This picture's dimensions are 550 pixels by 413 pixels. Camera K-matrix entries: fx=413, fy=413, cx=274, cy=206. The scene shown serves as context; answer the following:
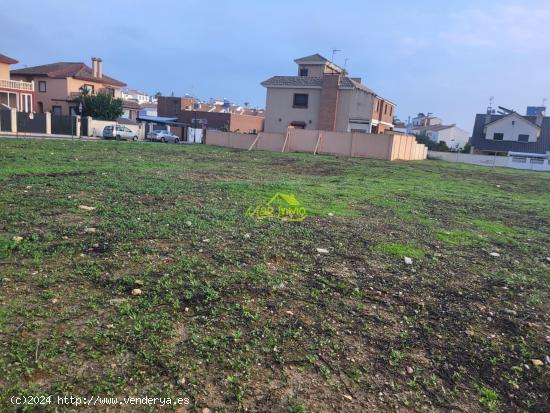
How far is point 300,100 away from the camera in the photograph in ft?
133

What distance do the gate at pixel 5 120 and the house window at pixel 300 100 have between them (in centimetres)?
2565

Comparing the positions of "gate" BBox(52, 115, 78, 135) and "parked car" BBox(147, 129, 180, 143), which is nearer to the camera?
"gate" BBox(52, 115, 78, 135)

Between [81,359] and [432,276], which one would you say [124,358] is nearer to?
[81,359]

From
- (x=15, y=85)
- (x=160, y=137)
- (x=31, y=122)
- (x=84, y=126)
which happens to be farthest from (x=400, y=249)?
(x=15, y=85)

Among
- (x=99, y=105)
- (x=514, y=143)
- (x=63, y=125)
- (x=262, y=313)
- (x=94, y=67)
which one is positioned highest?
(x=94, y=67)

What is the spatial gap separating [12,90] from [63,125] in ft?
32.9

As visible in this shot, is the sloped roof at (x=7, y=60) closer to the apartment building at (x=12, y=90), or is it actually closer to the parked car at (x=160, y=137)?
the apartment building at (x=12, y=90)

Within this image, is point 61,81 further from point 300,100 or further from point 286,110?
point 300,100

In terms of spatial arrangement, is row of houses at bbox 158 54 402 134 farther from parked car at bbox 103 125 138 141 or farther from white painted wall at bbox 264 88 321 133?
parked car at bbox 103 125 138 141

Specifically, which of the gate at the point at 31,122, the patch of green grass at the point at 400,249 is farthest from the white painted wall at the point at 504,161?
the patch of green grass at the point at 400,249

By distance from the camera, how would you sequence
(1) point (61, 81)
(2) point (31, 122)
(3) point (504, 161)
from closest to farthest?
(2) point (31, 122)
(3) point (504, 161)
(1) point (61, 81)

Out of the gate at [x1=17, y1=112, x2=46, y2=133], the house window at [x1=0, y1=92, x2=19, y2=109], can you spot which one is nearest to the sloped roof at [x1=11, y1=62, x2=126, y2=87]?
the house window at [x1=0, y1=92, x2=19, y2=109]

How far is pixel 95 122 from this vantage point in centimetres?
4166

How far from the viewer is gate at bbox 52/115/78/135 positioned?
38.8 meters
